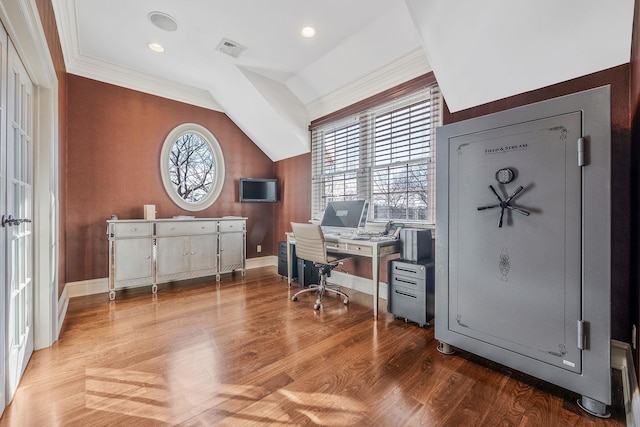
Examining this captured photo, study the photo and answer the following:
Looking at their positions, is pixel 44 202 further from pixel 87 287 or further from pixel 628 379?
pixel 628 379

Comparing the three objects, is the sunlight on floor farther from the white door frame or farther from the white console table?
the white console table

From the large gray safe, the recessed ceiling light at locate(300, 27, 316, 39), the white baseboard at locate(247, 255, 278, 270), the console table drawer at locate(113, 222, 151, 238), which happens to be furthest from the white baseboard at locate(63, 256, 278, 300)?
the large gray safe

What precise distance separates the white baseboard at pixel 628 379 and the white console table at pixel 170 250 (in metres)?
3.96

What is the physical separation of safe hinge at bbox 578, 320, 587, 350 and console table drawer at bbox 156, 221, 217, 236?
12.7 ft

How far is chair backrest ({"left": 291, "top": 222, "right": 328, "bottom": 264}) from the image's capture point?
2.93 metres

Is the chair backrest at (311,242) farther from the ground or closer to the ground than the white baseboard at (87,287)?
farther from the ground

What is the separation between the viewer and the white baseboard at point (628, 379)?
50.3 inches

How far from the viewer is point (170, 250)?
360 centimetres

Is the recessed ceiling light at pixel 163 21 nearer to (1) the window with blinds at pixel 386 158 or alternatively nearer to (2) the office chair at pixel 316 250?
(1) the window with blinds at pixel 386 158

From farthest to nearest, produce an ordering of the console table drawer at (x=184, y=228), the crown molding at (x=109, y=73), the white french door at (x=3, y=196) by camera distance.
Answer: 1. the console table drawer at (x=184, y=228)
2. the crown molding at (x=109, y=73)
3. the white french door at (x=3, y=196)

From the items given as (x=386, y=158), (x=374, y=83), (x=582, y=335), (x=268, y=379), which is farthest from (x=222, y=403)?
(x=374, y=83)

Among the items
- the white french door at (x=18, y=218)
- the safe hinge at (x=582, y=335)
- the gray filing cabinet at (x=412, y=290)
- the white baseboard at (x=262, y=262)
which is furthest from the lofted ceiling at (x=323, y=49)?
the white baseboard at (x=262, y=262)

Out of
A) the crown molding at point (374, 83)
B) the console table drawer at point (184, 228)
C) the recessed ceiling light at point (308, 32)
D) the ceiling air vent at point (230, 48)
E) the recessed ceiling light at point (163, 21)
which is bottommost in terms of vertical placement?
the console table drawer at point (184, 228)

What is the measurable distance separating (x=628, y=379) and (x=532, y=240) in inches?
37.3
